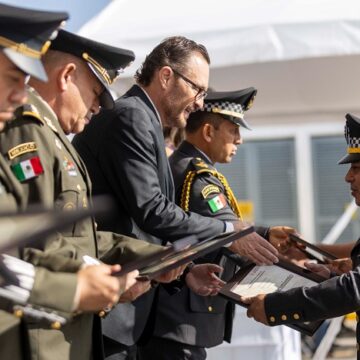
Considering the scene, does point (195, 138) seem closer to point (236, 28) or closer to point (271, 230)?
point (271, 230)

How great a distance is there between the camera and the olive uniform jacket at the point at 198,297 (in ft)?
12.6

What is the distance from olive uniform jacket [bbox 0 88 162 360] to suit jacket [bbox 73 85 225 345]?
0.46 m

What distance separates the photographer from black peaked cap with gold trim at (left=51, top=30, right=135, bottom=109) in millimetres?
2814

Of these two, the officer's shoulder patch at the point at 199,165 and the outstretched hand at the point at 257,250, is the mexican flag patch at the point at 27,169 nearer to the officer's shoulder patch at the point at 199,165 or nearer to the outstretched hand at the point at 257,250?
the outstretched hand at the point at 257,250

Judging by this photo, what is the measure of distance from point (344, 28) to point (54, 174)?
317 cm

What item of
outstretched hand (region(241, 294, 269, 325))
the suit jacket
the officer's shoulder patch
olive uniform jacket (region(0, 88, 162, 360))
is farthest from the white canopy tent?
olive uniform jacket (region(0, 88, 162, 360))

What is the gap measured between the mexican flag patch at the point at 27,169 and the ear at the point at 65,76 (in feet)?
1.17

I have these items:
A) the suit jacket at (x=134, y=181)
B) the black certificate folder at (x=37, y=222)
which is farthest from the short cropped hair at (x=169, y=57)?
the black certificate folder at (x=37, y=222)

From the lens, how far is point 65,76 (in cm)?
280

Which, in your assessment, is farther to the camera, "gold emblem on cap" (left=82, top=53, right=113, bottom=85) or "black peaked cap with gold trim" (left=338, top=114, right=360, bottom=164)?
"black peaked cap with gold trim" (left=338, top=114, right=360, bottom=164)

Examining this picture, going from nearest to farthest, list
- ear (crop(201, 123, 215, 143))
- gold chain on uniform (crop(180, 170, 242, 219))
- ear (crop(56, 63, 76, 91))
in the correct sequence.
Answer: ear (crop(56, 63, 76, 91))
gold chain on uniform (crop(180, 170, 242, 219))
ear (crop(201, 123, 215, 143))

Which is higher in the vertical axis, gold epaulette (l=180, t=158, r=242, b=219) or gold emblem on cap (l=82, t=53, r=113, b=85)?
gold emblem on cap (l=82, t=53, r=113, b=85)

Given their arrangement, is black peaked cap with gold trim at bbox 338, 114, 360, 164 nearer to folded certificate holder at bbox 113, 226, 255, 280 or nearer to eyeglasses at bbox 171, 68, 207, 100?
eyeglasses at bbox 171, 68, 207, 100

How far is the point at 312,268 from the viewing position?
3.86 meters
